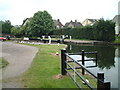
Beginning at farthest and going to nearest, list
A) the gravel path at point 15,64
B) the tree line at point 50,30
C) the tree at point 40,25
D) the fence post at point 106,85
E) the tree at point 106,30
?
the tree at point 40,25 → the tree line at point 50,30 → the tree at point 106,30 → the gravel path at point 15,64 → the fence post at point 106,85

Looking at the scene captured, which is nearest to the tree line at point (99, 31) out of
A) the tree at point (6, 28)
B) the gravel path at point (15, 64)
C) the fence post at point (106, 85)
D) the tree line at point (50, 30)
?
the tree line at point (50, 30)

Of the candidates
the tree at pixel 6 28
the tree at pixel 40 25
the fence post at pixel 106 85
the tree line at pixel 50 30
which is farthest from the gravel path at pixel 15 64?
the tree at pixel 6 28

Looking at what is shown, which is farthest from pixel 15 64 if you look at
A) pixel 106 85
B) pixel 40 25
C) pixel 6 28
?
pixel 6 28

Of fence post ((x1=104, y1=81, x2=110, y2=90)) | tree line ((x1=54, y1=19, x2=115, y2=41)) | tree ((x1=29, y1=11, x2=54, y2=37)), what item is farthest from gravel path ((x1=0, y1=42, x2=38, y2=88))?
tree ((x1=29, y1=11, x2=54, y2=37))

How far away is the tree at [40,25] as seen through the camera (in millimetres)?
48562

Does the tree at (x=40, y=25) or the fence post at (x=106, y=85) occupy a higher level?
the tree at (x=40, y=25)

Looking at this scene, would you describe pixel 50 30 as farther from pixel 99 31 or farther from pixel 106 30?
pixel 106 30

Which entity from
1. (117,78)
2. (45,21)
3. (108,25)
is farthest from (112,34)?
(117,78)

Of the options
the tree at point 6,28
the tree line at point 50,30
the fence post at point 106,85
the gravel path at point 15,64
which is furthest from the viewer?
the tree at point 6,28

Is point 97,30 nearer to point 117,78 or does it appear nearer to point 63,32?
point 63,32

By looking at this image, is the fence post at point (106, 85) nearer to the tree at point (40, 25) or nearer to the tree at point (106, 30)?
the tree at point (106, 30)

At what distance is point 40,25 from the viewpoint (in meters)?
49.1

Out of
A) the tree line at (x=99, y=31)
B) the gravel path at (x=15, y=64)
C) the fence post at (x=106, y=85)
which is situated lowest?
the gravel path at (x=15, y=64)

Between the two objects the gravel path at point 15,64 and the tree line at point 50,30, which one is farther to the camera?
the tree line at point 50,30
